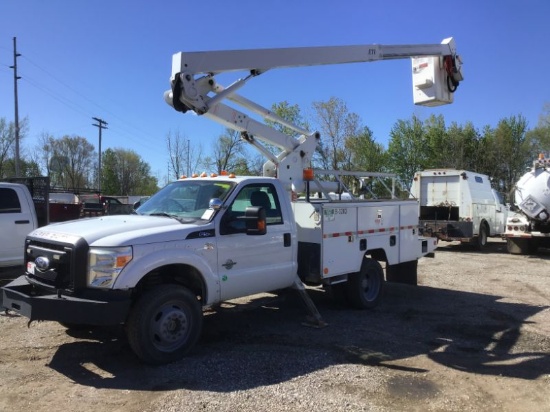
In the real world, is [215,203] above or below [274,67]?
below

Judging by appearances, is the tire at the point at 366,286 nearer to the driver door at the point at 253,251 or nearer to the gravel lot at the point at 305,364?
the gravel lot at the point at 305,364

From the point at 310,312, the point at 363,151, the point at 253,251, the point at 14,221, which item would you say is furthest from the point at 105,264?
the point at 363,151

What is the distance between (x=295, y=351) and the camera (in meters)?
5.82

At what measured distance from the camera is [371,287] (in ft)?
27.2

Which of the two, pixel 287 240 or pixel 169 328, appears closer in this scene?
pixel 169 328

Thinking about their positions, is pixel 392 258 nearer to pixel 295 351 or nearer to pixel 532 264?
pixel 295 351

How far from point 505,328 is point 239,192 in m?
4.35

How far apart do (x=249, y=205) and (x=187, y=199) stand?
0.81 m

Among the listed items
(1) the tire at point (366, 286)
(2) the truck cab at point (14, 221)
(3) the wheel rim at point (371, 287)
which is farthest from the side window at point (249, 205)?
(2) the truck cab at point (14, 221)

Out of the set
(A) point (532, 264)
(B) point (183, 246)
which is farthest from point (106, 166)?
(B) point (183, 246)

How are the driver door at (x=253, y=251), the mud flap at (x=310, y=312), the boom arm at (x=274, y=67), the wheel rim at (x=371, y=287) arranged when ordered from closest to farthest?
the driver door at (x=253, y=251), the boom arm at (x=274, y=67), the mud flap at (x=310, y=312), the wheel rim at (x=371, y=287)

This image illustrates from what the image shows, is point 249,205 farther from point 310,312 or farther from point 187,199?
point 310,312

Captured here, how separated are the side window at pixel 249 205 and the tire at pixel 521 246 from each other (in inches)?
515

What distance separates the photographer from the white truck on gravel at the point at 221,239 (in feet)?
16.3
